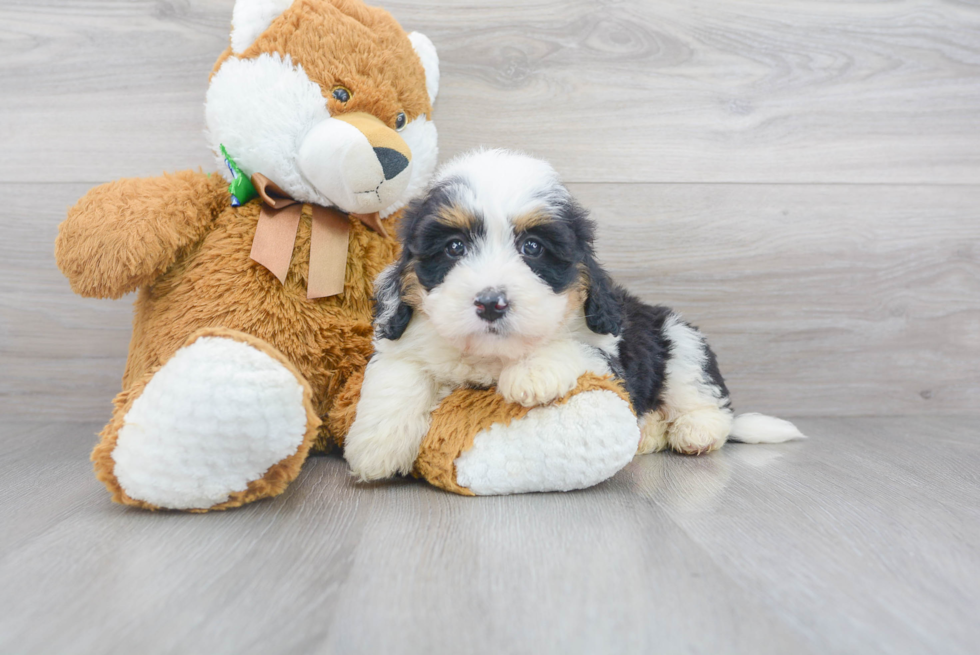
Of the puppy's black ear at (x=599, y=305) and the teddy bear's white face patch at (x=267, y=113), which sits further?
the teddy bear's white face patch at (x=267, y=113)

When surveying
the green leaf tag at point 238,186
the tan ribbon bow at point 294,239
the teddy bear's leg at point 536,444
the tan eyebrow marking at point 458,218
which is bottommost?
the teddy bear's leg at point 536,444

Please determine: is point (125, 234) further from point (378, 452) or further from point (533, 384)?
point (533, 384)

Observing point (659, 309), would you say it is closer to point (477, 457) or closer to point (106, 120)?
point (477, 457)

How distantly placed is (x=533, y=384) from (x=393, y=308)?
0.30 meters

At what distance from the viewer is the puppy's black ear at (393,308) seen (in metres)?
1.25

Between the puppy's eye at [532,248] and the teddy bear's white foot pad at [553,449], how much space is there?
26 cm

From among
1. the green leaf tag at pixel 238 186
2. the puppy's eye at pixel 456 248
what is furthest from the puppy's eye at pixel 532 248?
the green leaf tag at pixel 238 186

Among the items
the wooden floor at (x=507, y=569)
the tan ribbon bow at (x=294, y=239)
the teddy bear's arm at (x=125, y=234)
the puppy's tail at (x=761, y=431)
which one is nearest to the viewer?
the wooden floor at (x=507, y=569)

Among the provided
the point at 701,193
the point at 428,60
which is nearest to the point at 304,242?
the point at 428,60

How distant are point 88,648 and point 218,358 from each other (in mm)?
444

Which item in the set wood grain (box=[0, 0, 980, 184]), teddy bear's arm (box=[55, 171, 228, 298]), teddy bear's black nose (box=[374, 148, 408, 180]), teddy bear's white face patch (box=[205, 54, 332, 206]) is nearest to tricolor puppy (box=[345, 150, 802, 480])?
teddy bear's black nose (box=[374, 148, 408, 180])

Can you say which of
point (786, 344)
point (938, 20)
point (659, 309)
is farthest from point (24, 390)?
point (938, 20)

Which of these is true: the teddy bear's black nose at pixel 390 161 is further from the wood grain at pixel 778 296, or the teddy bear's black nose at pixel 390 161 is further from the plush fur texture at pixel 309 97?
the wood grain at pixel 778 296

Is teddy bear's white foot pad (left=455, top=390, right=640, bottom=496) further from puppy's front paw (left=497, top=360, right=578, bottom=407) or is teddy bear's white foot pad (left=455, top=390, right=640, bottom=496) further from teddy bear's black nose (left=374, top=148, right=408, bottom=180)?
teddy bear's black nose (left=374, top=148, right=408, bottom=180)
